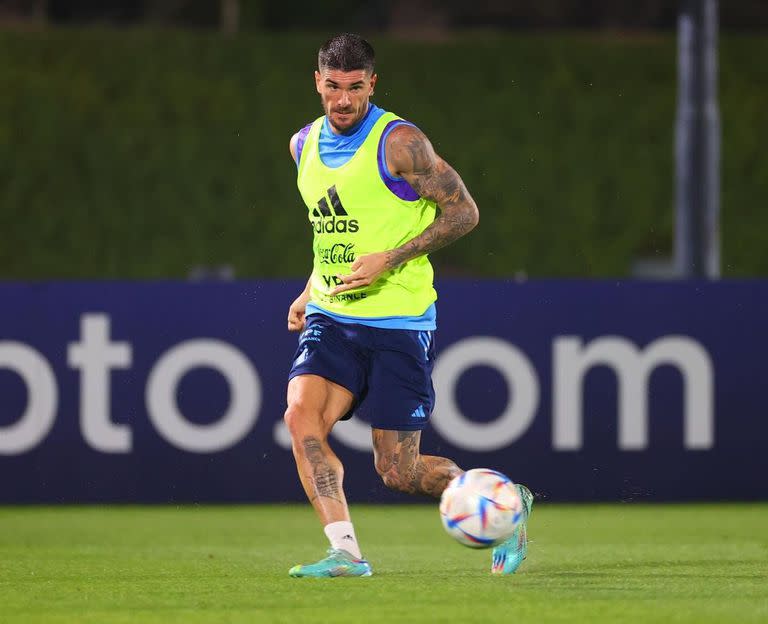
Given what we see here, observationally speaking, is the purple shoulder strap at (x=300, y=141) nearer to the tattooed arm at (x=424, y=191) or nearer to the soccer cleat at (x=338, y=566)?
the tattooed arm at (x=424, y=191)

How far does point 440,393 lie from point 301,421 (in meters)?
4.74

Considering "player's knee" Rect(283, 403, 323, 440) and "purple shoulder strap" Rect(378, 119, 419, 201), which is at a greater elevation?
"purple shoulder strap" Rect(378, 119, 419, 201)

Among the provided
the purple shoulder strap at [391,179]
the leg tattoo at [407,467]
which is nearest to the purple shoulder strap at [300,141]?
the purple shoulder strap at [391,179]

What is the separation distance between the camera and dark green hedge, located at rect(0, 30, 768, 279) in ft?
97.9

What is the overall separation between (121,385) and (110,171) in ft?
61.6

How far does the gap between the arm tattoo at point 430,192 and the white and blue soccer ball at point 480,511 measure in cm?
106

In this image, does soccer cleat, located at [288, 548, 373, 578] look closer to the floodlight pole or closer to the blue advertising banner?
the blue advertising banner

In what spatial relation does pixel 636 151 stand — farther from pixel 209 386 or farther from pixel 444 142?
pixel 209 386

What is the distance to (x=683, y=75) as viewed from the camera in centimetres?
1537

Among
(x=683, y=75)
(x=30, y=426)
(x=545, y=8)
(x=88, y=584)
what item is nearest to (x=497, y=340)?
(x=30, y=426)

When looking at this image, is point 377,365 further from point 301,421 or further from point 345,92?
point 345,92

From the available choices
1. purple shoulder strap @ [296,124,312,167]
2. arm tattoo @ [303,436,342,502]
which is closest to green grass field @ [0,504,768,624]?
arm tattoo @ [303,436,342,502]

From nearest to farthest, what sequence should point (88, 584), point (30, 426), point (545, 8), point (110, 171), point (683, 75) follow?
1. point (88, 584)
2. point (30, 426)
3. point (683, 75)
4. point (110, 171)
5. point (545, 8)

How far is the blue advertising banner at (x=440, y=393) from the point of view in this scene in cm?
1206
